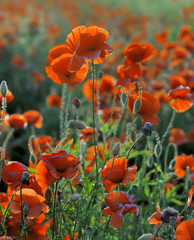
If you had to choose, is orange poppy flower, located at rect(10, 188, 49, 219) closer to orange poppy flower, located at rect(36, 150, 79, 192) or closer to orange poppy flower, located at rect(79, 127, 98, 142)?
orange poppy flower, located at rect(36, 150, 79, 192)

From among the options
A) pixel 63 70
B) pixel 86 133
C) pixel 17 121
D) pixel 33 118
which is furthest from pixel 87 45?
pixel 33 118

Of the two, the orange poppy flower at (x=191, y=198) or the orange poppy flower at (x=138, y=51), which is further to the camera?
the orange poppy flower at (x=138, y=51)

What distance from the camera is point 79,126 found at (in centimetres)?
147

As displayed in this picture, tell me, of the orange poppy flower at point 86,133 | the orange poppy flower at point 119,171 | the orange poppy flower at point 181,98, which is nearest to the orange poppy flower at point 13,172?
the orange poppy flower at point 119,171

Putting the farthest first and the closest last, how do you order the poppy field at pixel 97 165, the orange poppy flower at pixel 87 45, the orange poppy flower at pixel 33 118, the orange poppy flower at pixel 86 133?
the orange poppy flower at pixel 33 118 < the orange poppy flower at pixel 86 133 < the orange poppy flower at pixel 87 45 < the poppy field at pixel 97 165

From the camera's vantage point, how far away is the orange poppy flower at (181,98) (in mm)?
1725

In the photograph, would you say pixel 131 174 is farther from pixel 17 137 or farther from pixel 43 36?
pixel 43 36

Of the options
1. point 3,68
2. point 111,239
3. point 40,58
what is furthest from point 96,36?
point 40,58

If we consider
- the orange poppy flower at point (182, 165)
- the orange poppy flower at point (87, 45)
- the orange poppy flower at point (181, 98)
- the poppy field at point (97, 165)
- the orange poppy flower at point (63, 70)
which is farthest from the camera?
the orange poppy flower at point (182, 165)

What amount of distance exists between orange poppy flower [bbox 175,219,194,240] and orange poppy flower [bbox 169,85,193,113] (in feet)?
2.55

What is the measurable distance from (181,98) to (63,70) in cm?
61

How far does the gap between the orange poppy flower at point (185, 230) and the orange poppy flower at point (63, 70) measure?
81 centimetres

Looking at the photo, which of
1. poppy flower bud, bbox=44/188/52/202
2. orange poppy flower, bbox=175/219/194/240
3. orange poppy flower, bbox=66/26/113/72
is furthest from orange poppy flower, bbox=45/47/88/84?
orange poppy flower, bbox=175/219/194/240

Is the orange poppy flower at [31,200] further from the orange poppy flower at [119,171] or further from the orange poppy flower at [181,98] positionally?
the orange poppy flower at [181,98]
